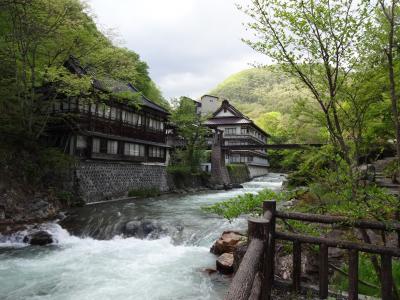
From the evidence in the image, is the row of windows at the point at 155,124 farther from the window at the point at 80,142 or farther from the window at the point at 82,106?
the window at the point at 80,142

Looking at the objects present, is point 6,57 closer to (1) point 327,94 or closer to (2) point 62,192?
(2) point 62,192

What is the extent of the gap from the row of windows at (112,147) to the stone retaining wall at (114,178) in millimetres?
1115

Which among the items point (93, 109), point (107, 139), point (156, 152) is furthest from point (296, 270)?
point (156, 152)

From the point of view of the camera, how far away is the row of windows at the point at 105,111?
69.8 feet

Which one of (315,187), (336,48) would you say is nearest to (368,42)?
(336,48)

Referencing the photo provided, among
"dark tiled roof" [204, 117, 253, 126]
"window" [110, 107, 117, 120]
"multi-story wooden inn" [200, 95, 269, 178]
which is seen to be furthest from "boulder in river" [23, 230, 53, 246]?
"dark tiled roof" [204, 117, 253, 126]

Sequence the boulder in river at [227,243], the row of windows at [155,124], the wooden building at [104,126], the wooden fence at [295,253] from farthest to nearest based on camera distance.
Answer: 1. the row of windows at [155,124]
2. the wooden building at [104,126]
3. the boulder in river at [227,243]
4. the wooden fence at [295,253]

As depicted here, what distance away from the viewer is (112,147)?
78.2 ft

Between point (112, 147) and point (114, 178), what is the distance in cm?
268

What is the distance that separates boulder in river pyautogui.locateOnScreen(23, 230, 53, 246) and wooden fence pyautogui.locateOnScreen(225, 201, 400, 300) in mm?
10953

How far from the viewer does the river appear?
25.9 ft

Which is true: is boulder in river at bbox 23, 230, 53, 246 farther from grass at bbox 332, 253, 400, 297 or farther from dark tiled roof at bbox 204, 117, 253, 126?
dark tiled roof at bbox 204, 117, 253, 126

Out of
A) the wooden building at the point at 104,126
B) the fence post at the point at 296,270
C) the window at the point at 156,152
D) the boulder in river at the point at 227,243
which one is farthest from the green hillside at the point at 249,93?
the fence post at the point at 296,270

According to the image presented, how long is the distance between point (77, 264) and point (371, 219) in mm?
9286
